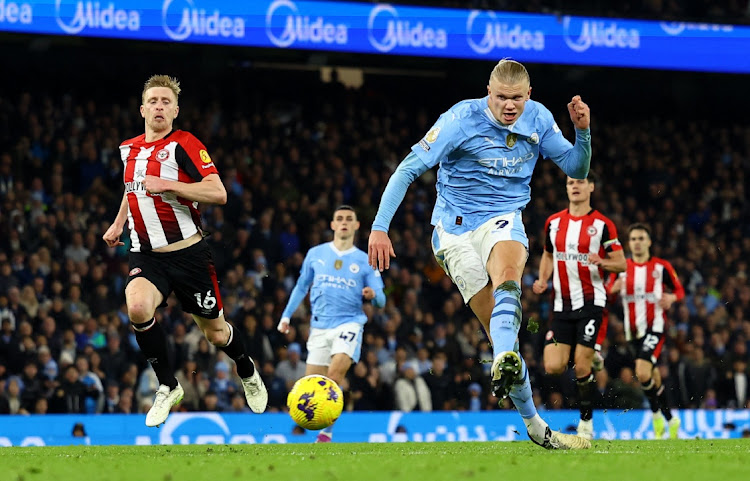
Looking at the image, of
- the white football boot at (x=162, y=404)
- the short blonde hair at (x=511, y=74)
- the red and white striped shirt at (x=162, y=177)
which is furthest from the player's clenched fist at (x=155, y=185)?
the short blonde hair at (x=511, y=74)

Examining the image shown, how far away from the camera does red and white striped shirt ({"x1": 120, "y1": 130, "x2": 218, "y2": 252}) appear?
26.1 feet

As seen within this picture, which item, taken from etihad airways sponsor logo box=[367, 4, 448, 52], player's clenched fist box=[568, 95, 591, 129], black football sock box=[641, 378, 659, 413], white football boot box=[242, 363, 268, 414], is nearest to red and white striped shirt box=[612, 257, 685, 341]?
black football sock box=[641, 378, 659, 413]

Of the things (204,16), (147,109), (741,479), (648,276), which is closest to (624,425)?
(648,276)

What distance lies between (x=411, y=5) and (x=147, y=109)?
10.9 metres

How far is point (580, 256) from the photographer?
11.8 m

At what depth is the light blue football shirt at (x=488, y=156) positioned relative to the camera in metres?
7.11

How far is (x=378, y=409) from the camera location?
51.8ft

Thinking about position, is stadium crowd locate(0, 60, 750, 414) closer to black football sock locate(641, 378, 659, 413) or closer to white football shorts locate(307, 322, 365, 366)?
white football shorts locate(307, 322, 365, 366)

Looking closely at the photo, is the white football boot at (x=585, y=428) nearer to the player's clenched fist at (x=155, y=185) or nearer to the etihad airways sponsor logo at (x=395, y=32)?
the player's clenched fist at (x=155, y=185)

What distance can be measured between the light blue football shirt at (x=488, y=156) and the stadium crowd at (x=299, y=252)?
253 inches

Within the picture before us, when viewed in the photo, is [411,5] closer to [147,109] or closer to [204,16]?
[204,16]

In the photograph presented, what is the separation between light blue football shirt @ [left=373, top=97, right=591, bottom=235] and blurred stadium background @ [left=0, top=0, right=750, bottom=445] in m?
7.56

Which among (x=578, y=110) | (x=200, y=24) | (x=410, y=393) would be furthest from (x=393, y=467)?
(x=200, y=24)

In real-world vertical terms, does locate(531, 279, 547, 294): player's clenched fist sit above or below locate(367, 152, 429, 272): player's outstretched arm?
below
